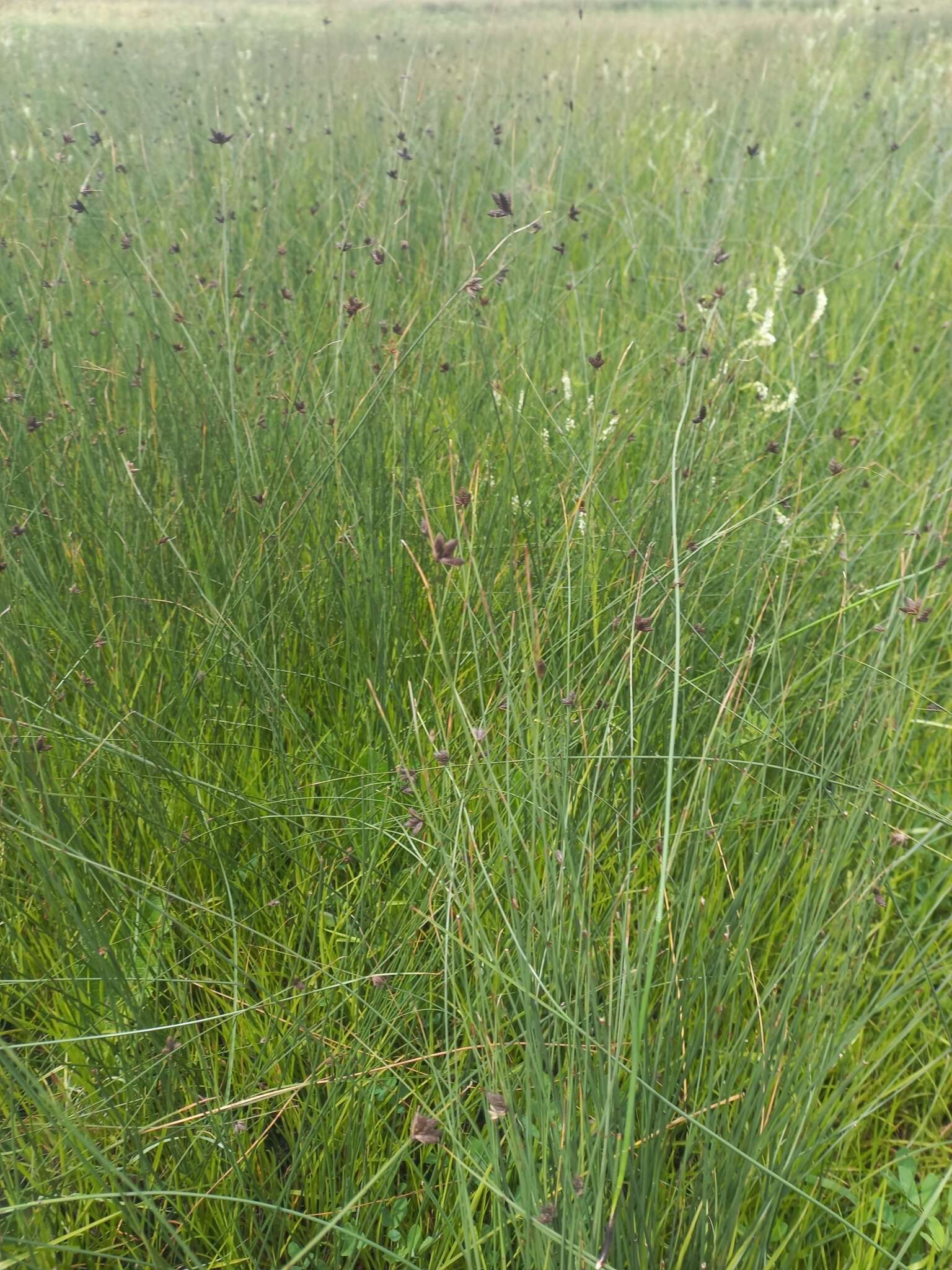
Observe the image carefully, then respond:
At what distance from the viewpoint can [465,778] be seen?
1.15m

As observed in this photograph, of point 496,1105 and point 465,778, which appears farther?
point 465,778

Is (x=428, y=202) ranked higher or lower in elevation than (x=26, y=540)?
higher

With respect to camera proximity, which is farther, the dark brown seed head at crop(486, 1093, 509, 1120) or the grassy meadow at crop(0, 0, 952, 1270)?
the grassy meadow at crop(0, 0, 952, 1270)

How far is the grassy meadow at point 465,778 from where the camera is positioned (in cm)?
99

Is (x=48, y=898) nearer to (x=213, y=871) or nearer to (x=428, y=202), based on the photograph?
(x=213, y=871)

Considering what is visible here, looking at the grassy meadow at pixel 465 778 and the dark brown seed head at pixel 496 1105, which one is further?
the grassy meadow at pixel 465 778

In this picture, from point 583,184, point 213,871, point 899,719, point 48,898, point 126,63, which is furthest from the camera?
point 126,63

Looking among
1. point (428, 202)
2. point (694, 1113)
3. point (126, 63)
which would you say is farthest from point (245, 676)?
point (126, 63)

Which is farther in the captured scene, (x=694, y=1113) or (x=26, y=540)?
(x=26, y=540)

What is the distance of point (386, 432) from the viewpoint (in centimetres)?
201

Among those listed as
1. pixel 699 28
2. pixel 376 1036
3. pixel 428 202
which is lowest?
pixel 376 1036

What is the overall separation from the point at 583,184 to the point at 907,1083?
400 cm

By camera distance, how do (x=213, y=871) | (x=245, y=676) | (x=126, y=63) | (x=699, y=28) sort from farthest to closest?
(x=699, y=28) → (x=126, y=63) → (x=245, y=676) → (x=213, y=871)

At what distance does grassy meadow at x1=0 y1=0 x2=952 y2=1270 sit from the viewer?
0.99 m
